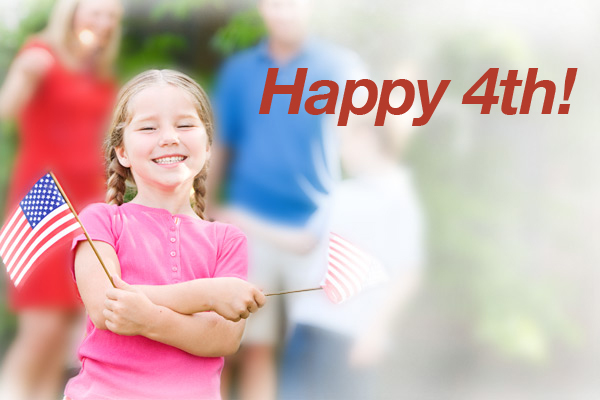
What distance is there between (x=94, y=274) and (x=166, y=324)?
149 millimetres

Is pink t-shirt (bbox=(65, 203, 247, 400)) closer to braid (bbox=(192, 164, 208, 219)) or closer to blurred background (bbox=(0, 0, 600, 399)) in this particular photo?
braid (bbox=(192, 164, 208, 219))

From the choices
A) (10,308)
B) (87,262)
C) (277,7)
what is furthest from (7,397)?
(277,7)

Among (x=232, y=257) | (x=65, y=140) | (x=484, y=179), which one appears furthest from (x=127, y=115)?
(x=484, y=179)

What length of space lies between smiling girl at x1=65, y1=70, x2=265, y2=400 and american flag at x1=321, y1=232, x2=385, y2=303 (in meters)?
0.21

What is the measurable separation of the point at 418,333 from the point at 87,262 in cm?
141

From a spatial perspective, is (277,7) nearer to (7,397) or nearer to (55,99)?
(55,99)

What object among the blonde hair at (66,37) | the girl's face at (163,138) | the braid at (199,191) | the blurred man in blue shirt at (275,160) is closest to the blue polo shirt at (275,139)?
the blurred man in blue shirt at (275,160)

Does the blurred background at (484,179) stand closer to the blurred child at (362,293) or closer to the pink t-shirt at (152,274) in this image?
the blurred child at (362,293)

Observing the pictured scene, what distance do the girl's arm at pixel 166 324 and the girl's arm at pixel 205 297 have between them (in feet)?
0.05

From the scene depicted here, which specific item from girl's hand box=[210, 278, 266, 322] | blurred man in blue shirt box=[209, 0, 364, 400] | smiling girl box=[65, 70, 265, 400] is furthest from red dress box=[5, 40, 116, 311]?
girl's hand box=[210, 278, 266, 322]

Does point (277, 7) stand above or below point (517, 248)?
above

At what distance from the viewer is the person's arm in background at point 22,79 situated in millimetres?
2301

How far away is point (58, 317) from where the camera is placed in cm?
235

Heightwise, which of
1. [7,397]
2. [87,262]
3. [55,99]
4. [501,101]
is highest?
[501,101]
